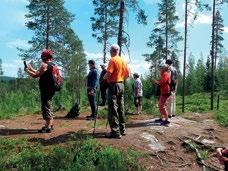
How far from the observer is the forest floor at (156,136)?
1184cm

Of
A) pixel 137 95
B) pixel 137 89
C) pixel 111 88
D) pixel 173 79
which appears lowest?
pixel 137 95

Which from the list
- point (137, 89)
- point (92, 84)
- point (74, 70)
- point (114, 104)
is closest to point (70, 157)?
point (114, 104)

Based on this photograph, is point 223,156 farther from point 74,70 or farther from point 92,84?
point 74,70

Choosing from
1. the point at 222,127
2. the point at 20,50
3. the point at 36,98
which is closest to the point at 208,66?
the point at 20,50

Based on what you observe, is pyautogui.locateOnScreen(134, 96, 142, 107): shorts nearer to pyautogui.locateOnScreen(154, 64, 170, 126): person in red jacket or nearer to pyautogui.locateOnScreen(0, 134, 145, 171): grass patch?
pyautogui.locateOnScreen(154, 64, 170, 126): person in red jacket

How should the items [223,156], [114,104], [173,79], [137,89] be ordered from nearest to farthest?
[223,156] → [114,104] → [173,79] → [137,89]

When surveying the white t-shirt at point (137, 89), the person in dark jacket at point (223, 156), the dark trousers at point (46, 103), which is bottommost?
the person in dark jacket at point (223, 156)

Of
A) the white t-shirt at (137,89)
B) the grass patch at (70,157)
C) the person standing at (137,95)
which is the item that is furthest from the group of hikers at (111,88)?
the white t-shirt at (137,89)

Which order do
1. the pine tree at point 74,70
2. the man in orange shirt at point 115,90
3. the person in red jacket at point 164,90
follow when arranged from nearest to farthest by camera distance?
the man in orange shirt at point 115,90, the person in red jacket at point 164,90, the pine tree at point 74,70

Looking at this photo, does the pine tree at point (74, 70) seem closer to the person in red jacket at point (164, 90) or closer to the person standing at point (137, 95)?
the person standing at point (137, 95)

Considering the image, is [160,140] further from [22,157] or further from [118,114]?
[22,157]

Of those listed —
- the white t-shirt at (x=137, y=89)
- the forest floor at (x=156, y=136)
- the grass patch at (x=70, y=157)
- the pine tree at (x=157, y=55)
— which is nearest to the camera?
the grass patch at (x=70, y=157)

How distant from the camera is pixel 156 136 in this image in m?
13.2

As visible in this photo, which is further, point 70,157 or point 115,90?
point 115,90
